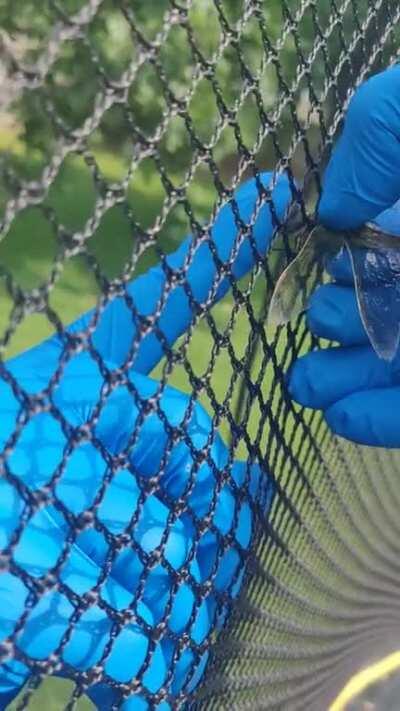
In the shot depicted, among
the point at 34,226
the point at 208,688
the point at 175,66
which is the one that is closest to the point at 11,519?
the point at 208,688

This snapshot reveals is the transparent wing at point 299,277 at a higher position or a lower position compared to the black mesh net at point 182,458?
higher

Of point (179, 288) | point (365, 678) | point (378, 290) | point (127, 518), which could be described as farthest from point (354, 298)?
point (365, 678)

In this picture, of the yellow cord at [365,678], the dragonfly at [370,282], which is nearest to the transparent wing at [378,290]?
the dragonfly at [370,282]

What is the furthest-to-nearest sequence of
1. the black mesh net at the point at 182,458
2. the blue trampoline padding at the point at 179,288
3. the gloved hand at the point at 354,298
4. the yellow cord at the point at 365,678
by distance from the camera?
the yellow cord at the point at 365,678
the blue trampoline padding at the point at 179,288
the gloved hand at the point at 354,298
the black mesh net at the point at 182,458

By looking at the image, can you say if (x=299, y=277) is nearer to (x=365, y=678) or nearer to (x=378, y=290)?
(x=378, y=290)

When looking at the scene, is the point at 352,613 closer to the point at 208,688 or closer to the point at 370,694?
the point at 370,694

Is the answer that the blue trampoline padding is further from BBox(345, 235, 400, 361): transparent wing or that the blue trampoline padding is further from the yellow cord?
the yellow cord

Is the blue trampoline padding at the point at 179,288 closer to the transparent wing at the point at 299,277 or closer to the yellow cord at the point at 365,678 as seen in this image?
the transparent wing at the point at 299,277

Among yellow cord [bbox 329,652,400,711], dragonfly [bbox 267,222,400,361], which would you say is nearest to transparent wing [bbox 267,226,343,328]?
dragonfly [bbox 267,222,400,361]
